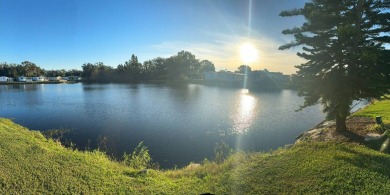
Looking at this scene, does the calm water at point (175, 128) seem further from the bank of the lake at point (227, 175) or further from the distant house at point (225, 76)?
the distant house at point (225, 76)

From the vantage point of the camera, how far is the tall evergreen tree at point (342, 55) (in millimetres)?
11977

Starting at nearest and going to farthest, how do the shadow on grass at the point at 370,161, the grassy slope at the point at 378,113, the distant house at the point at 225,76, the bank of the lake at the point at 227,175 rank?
the bank of the lake at the point at 227,175, the shadow on grass at the point at 370,161, the grassy slope at the point at 378,113, the distant house at the point at 225,76

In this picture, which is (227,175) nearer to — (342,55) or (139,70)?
(342,55)

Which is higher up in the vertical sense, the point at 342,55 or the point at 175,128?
the point at 342,55

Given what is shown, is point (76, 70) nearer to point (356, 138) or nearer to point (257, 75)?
point (257, 75)

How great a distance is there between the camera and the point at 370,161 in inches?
353

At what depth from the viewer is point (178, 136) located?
2366 centimetres

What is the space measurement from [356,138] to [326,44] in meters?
4.77

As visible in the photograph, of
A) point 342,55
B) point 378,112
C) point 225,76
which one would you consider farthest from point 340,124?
point 225,76

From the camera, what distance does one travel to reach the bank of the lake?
7.85 metres

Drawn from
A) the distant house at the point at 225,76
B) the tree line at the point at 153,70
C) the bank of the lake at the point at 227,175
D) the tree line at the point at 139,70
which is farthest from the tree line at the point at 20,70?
the bank of the lake at the point at 227,175

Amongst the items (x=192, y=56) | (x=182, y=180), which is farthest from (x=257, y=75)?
(x=182, y=180)

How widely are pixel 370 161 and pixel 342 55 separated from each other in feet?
18.1

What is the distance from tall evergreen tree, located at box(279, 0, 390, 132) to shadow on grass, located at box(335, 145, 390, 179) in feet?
10.0
